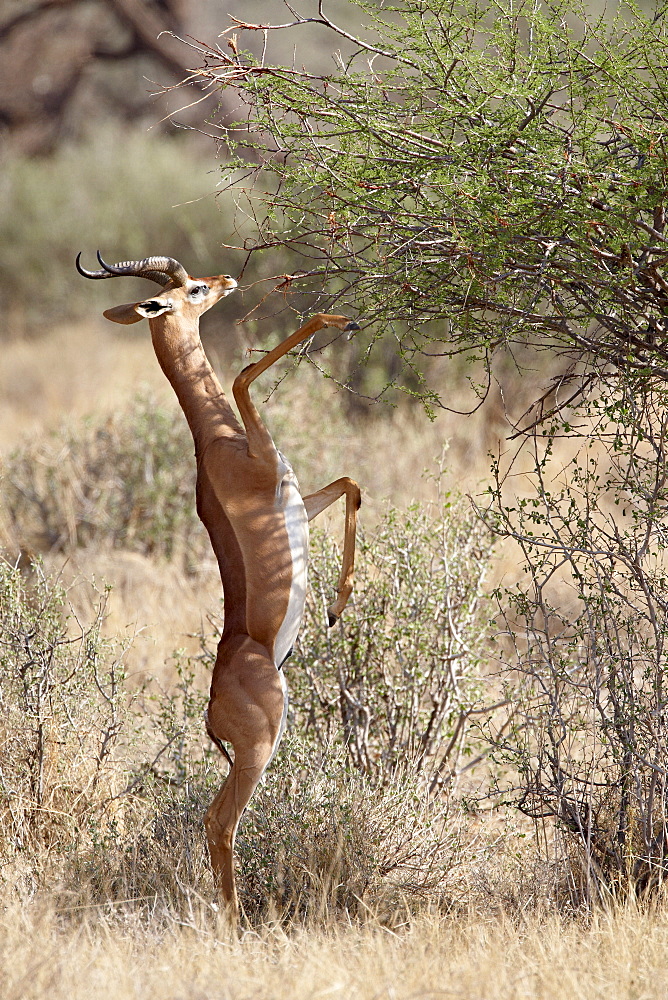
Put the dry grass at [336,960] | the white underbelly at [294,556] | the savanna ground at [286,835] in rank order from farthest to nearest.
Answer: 1. the white underbelly at [294,556]
2. the savanna ground at [286,835]
3. the dry grass at [336,960]

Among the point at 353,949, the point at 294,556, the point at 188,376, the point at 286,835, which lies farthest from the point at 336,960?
the point at 188,376

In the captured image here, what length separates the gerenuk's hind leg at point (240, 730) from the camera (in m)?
3.71

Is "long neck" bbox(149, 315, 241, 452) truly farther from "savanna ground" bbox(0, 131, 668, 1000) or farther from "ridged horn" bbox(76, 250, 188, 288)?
"savanna ground" bbox(0, 131, 668, 1000)

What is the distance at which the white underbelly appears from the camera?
3758mm

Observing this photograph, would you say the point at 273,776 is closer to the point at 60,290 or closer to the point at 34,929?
the point at 34,929

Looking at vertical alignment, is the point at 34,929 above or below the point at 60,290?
below

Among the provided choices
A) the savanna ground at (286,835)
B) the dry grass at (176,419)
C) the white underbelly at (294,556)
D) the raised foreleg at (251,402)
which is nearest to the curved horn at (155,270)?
the raised foreleg at (251,402)

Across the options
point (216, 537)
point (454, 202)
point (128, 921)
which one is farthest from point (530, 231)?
point (128, 921)

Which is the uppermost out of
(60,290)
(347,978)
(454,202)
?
(60,290)

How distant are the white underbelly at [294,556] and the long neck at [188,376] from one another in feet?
1.16

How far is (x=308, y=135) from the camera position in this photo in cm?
363

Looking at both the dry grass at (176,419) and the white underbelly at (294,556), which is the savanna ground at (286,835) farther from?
the white underbelly at (294,556)

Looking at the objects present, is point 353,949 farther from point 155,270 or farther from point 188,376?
point 155,270

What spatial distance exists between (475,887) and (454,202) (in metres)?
2.73
